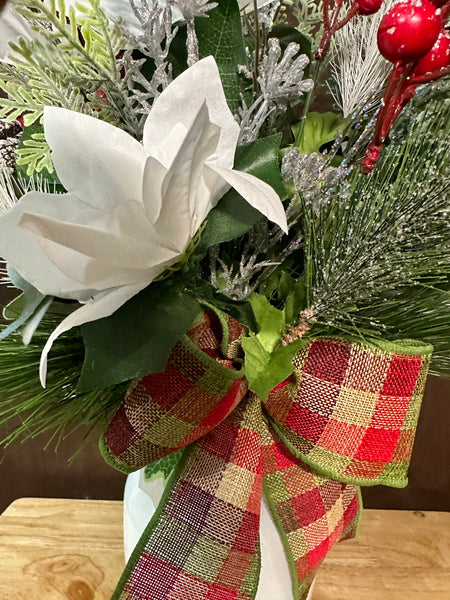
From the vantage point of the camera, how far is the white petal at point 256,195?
0.95ft

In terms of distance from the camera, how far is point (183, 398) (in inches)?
14.4

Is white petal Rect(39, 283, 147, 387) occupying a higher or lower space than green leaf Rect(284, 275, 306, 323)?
higher

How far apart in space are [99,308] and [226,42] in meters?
0.19

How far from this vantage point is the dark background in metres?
0.87

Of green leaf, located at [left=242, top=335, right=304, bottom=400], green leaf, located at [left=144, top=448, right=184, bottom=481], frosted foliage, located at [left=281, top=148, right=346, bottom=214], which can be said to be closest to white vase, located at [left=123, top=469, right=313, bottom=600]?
green leaf, located at [left=144, top=448, right=184, bottom=481]

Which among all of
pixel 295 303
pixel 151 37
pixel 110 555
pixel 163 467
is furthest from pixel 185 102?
pixel 110 555

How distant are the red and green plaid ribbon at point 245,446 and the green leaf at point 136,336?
27 millimetres

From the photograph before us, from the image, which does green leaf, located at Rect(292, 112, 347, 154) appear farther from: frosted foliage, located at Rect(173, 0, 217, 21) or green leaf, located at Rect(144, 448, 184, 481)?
green leaf, located at Rect(144, 448, 184, 481)

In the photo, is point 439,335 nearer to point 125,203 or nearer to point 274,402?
point 274,402

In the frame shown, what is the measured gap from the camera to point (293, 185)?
38 centimetres

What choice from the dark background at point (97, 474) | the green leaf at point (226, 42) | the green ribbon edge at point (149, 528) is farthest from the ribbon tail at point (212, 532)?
the dark background at point (97, 474)

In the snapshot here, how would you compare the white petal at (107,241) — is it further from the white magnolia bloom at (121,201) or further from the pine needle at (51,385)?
the pine needle at (51,385)

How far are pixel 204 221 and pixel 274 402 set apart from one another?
0.43 ft

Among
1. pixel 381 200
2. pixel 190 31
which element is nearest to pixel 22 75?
pixel 190 31
